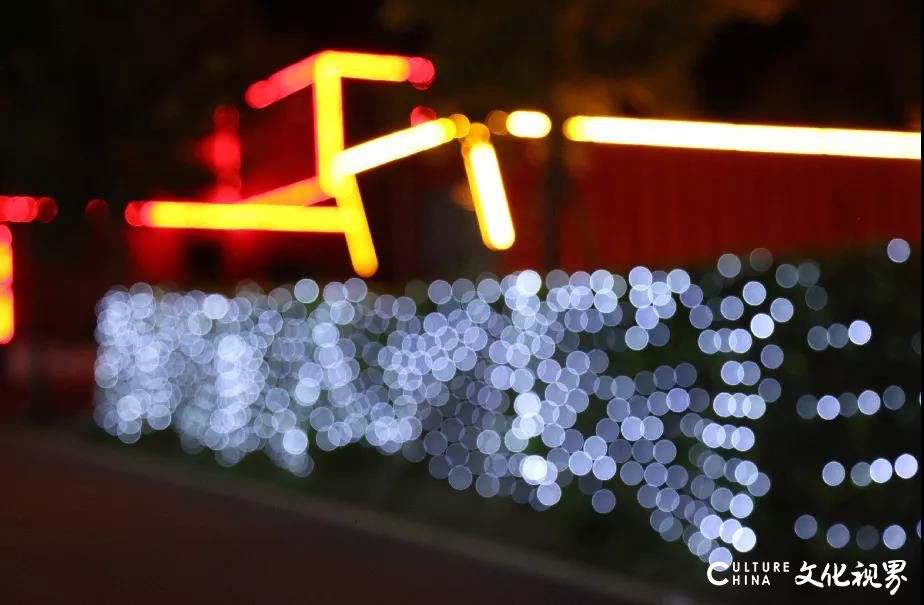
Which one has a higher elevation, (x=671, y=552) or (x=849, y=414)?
(x=849, y=414)

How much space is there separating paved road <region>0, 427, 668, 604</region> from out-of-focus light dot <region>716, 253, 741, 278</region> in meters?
2.05

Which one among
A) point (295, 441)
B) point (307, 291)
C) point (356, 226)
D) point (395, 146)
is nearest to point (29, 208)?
point (356, 226)

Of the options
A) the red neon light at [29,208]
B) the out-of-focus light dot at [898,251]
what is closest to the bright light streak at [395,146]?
the red neon light at [29,208]

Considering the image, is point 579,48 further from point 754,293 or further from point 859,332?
point 859,332

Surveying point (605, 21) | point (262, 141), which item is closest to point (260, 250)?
point (262, 141)

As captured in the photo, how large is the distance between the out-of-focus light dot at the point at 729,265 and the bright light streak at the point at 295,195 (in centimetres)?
961

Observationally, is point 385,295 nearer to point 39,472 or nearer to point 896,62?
point 39,472

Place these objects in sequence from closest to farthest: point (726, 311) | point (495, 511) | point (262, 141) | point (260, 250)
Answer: point (726, 311)
point (495, 511)
point (262, 141)
point (260, 250)

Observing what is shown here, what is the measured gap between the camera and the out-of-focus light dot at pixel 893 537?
6609 mm

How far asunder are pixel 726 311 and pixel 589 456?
1.78 meters

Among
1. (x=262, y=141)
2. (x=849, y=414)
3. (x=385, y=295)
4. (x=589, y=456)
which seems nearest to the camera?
(x=849, y=414)

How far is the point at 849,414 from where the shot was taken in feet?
22.5

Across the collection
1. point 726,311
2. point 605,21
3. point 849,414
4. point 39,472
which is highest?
point 605,21

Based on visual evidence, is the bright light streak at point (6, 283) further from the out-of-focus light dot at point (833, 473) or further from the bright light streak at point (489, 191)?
the out-of-focus light dot at point (833, 473)
